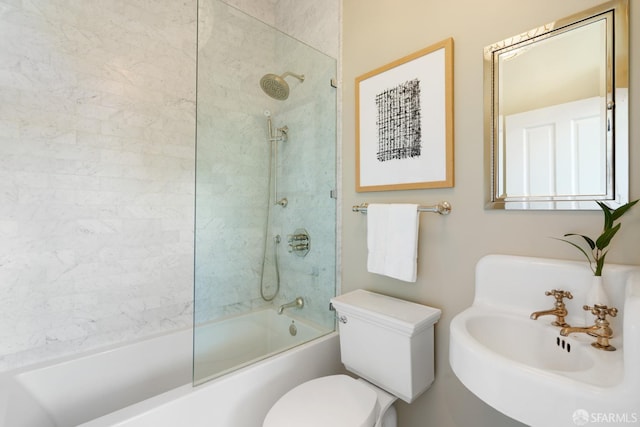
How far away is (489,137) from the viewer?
1.12 meters

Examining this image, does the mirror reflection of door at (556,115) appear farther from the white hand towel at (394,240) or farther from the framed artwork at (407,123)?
the white hand towel at (394,240)

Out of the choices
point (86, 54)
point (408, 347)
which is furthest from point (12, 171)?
point (408, 347)

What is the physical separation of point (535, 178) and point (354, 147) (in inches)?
35.2

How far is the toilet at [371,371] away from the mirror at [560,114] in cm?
61

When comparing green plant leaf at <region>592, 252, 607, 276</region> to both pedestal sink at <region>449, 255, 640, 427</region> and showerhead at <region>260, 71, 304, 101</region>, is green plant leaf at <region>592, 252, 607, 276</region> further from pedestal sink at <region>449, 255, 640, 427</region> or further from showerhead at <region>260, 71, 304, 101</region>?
showerhead at <region>260, 71, 304, 101</region>

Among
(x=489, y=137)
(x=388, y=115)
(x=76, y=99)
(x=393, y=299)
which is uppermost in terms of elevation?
(x=76, y=99)

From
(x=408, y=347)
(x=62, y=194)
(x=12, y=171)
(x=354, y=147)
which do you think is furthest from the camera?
(x=354, y=147)

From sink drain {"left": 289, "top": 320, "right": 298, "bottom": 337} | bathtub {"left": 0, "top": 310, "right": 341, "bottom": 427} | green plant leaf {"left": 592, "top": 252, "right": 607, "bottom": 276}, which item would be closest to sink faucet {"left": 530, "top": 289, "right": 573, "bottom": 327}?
green plant leaf {"left": 592, "top": 252, "right": 607, "bottom": 276}

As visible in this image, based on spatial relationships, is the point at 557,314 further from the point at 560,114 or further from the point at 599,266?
the point at 560,114

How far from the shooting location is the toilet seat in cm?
100

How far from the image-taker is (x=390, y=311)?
4.10ft

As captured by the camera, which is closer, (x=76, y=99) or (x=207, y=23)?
(x=207, y=23)

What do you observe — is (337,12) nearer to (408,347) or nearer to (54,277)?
(408,347)

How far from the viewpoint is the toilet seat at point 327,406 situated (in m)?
1.00
